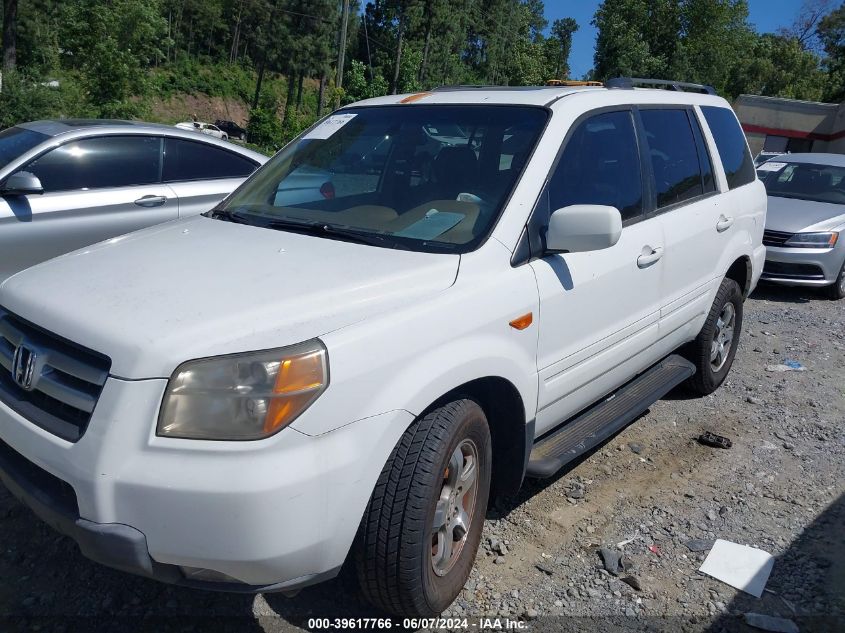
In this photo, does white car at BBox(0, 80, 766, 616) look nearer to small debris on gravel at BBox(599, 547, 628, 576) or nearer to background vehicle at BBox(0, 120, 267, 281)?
small debris on gravel at BBox(599, 547, 628, 576)

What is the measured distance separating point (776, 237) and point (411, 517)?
24.1ft

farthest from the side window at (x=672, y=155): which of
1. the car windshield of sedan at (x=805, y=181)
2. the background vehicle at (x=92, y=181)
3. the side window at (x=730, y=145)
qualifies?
the car windshield of sedan at (x=805, y=181)

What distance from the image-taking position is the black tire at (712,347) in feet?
15.5

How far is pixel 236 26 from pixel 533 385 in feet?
285

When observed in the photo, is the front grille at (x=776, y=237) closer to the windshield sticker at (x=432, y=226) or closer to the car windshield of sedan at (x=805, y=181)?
the car windshield of sedan at (x=805, y=181)

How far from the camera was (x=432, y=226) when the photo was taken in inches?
117

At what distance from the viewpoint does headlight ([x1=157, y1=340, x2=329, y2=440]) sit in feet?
6.77

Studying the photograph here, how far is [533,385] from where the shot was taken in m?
2.92

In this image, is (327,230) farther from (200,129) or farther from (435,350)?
(200,129)

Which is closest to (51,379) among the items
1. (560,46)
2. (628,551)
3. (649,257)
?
(628,551)

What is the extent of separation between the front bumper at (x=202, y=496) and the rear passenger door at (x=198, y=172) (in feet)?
12.9

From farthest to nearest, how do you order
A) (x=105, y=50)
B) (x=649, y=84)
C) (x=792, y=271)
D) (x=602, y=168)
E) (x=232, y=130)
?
(x=232, y=130) → (x=105, y=50) → (x=792, y=271) → (x=649, y=84) → (x=602, y=168)

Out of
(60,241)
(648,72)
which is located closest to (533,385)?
(60,241)

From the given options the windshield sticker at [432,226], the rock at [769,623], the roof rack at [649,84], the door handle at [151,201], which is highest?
the roof rack at [649,84]
